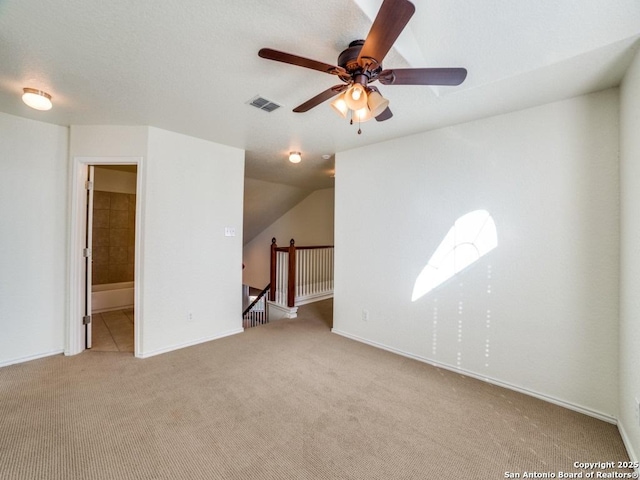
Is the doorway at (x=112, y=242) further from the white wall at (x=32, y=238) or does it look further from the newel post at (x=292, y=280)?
the newel post at (x=292, y=280)

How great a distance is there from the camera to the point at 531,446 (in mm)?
1740

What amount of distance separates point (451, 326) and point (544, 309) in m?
0.79

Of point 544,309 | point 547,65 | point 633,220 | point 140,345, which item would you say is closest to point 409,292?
point 544,309

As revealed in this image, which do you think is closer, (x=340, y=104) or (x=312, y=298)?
(x=340, y=104)

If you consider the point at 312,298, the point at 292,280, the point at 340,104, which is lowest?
the point at 312,298

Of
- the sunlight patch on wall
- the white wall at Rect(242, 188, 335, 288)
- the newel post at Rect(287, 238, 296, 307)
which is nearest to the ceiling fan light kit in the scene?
the sunlight patch on wall

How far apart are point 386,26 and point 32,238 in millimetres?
3811

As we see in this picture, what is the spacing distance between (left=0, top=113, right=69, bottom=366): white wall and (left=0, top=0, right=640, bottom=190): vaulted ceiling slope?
0.34 meters

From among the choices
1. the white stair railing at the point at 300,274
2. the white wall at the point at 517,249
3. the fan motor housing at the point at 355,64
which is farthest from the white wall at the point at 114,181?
the fan motor housing at the point at 355,64

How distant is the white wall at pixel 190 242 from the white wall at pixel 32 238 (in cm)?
99

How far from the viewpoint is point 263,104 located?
7.68ft

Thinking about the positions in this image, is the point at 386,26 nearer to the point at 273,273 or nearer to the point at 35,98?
the point at 35,98

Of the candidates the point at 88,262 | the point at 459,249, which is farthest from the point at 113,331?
the point at 459,249

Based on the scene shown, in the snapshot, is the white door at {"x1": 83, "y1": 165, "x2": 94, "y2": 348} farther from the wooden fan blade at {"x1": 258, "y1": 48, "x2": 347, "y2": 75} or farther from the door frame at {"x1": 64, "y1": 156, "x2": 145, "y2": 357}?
the wooden fan blade at {"x1": 258, "y1": 48, "x2": 347, "y2": 75}
